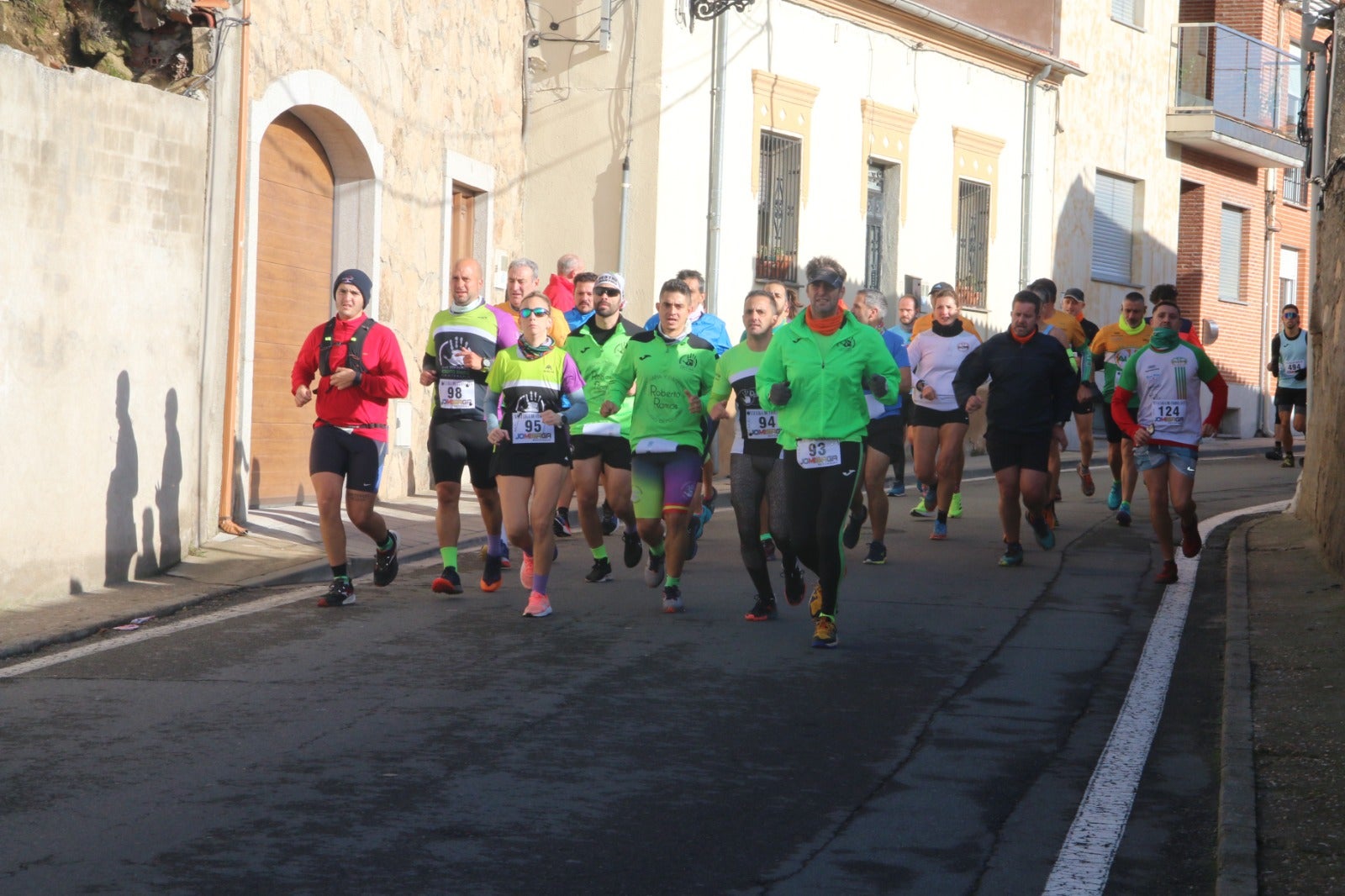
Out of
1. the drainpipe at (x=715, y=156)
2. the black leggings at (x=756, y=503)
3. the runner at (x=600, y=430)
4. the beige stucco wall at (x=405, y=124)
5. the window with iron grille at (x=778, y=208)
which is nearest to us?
the black leggings at (x=756, y=503)

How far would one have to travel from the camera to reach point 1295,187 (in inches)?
1451

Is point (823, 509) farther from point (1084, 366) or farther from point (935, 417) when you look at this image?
point (1084, 366)

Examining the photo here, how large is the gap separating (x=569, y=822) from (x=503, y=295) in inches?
517

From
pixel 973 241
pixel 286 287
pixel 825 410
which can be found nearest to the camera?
pixel 825 410

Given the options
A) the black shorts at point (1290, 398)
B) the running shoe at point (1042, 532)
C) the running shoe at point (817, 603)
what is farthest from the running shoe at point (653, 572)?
the black shorts at point (1290, 398)

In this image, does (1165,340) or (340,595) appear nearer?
(340,595)

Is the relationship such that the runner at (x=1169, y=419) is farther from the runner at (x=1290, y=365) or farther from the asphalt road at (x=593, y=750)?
the runner at (x=1290, y=365)

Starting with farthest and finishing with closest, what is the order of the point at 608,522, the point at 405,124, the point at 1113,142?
the point at 1113,142 → the point at 405,124 → the point at 608,522

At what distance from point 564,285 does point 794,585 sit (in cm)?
538

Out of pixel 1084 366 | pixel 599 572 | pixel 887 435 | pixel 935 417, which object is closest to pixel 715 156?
pixel 1084 366

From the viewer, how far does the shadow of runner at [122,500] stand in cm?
1074

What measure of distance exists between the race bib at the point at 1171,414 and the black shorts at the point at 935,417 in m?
2.30

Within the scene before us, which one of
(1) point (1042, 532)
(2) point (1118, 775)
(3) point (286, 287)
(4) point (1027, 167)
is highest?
(4) point (1027, 167)

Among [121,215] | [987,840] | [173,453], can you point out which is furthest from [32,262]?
[987,840]
